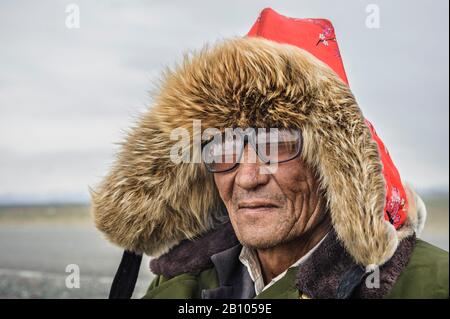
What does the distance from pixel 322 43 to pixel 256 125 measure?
0.30 metres

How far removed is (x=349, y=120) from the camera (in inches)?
53.7

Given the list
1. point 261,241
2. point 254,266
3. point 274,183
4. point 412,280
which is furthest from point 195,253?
point 412,280

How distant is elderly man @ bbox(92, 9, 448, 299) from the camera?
1.35 metres

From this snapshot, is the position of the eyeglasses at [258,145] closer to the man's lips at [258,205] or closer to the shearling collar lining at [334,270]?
the man's lips at [258,205]

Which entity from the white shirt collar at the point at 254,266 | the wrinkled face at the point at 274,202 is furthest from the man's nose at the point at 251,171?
the white shirt collar at the point at 254,266

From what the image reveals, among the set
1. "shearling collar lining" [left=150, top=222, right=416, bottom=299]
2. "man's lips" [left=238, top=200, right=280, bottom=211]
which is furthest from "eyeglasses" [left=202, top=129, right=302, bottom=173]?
"shearling collar lining" [left=150, top=222, right=416, bottom=299]

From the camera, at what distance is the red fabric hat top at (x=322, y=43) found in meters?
1.41

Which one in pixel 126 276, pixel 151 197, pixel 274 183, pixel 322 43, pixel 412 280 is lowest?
pixel 126 276

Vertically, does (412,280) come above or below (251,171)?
below

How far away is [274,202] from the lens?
148cm

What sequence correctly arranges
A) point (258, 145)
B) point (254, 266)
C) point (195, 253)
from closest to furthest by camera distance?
point (258, 145) < point (254, 266) < point (195, 253)

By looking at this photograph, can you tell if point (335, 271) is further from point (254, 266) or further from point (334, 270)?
point (254, 266)

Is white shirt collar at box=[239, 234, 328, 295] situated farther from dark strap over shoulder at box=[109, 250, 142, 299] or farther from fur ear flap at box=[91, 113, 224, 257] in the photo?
dark strap over shoulder at box=[109, 250, 142, 299]

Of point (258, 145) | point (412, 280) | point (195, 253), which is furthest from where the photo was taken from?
point (195, 253)
